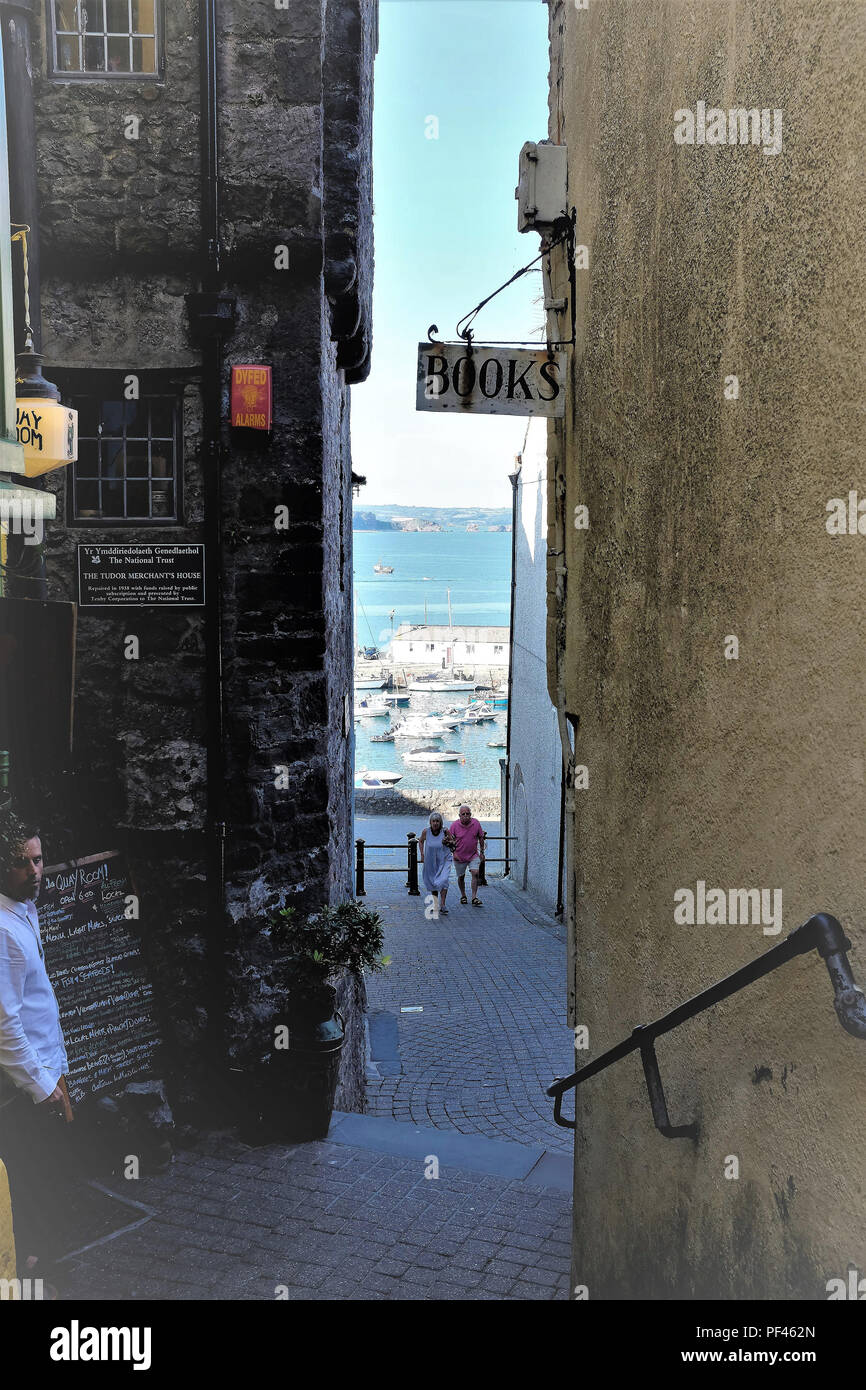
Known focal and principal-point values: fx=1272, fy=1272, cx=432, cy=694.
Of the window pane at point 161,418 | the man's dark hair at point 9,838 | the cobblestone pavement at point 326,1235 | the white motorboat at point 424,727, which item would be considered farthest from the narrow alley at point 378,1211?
the white motorboat at point 424,727

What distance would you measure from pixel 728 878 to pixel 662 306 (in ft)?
6.03

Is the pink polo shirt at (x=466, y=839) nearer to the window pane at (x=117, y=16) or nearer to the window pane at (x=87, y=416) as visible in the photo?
the window pane at (x=87, y=416)

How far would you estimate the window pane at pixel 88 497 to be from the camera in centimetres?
677

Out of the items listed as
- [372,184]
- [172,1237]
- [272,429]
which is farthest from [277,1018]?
[372,184]

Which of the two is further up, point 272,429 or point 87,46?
point 87,46

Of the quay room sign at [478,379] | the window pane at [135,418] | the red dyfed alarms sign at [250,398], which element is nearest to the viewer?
the quay room sign at [478,379]

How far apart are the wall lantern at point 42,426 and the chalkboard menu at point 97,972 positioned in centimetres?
193

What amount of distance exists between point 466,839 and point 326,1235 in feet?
36.8

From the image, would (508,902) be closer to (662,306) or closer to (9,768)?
(9,768)

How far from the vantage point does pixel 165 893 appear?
6.81 m

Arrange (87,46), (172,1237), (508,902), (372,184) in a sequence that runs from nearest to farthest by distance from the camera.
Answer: (172,1237), (87,46), (372,184), (508,902)

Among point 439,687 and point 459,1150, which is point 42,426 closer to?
point 459,1150

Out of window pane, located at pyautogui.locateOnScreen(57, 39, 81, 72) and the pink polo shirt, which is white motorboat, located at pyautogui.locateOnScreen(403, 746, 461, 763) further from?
window pane, located at pyautogui.locateOnScreen(57, 39, 81, 72)

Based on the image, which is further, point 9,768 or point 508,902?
point 508,902
